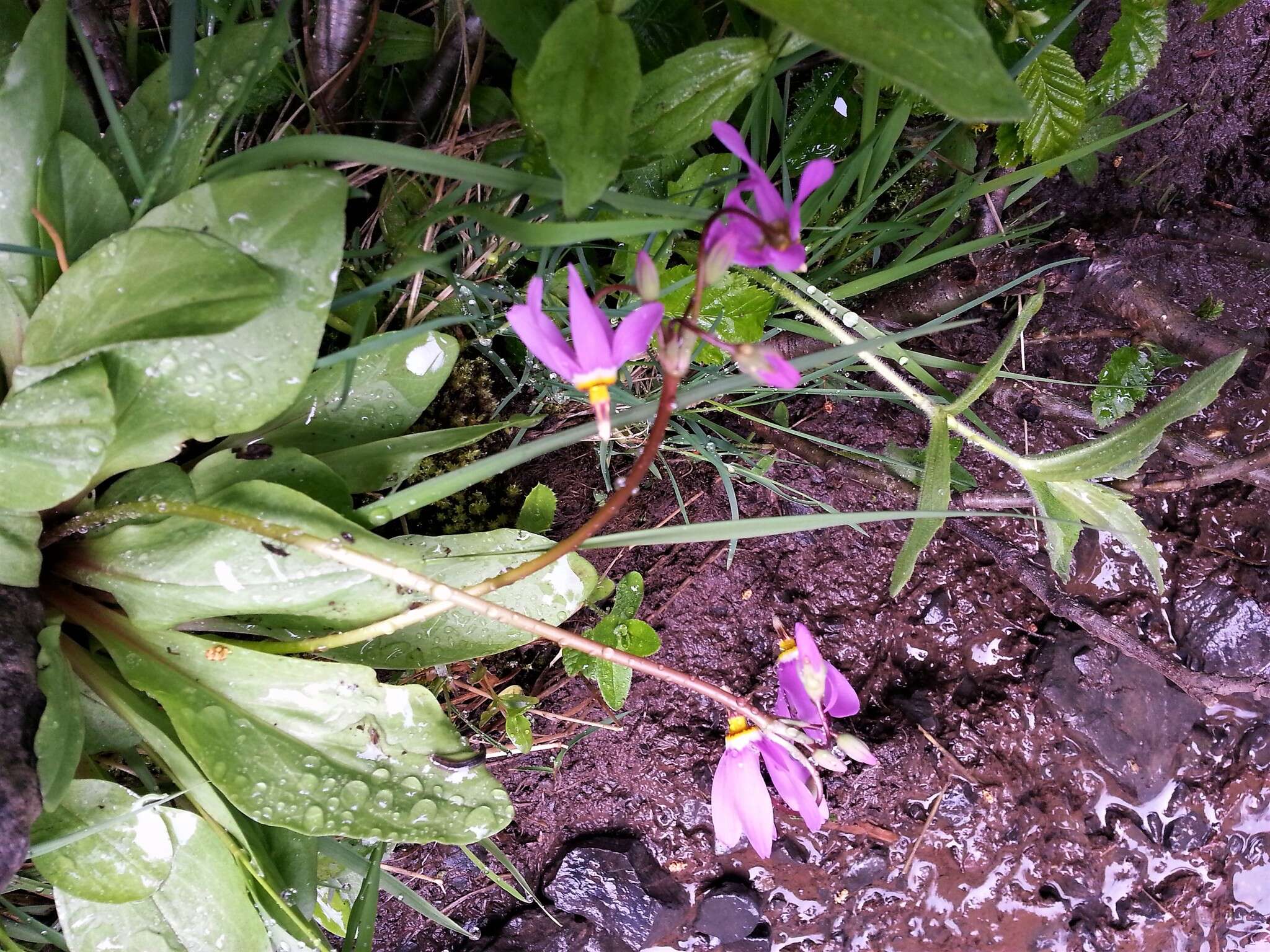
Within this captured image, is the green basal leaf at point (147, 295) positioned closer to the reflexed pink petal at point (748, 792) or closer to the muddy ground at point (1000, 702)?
the muddy ground at point (1000, 702)

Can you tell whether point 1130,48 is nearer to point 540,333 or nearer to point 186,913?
point 540,333

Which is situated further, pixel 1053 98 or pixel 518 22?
pixel 1053 98

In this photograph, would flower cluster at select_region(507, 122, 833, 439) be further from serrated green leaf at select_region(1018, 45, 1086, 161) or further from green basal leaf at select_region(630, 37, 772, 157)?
serrated green leaf at select_region(1018, 45, 1086, 161)

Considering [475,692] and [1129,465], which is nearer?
[1129,465]

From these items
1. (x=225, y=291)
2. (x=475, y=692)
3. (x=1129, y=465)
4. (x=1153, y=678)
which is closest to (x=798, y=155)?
(x=1129, y=465)

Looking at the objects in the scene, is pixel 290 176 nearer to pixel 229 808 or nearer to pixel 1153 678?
pixel 229 808

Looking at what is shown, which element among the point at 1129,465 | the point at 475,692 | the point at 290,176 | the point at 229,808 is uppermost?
the point at 290,176

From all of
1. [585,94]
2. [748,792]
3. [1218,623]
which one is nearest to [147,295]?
[585,94]
